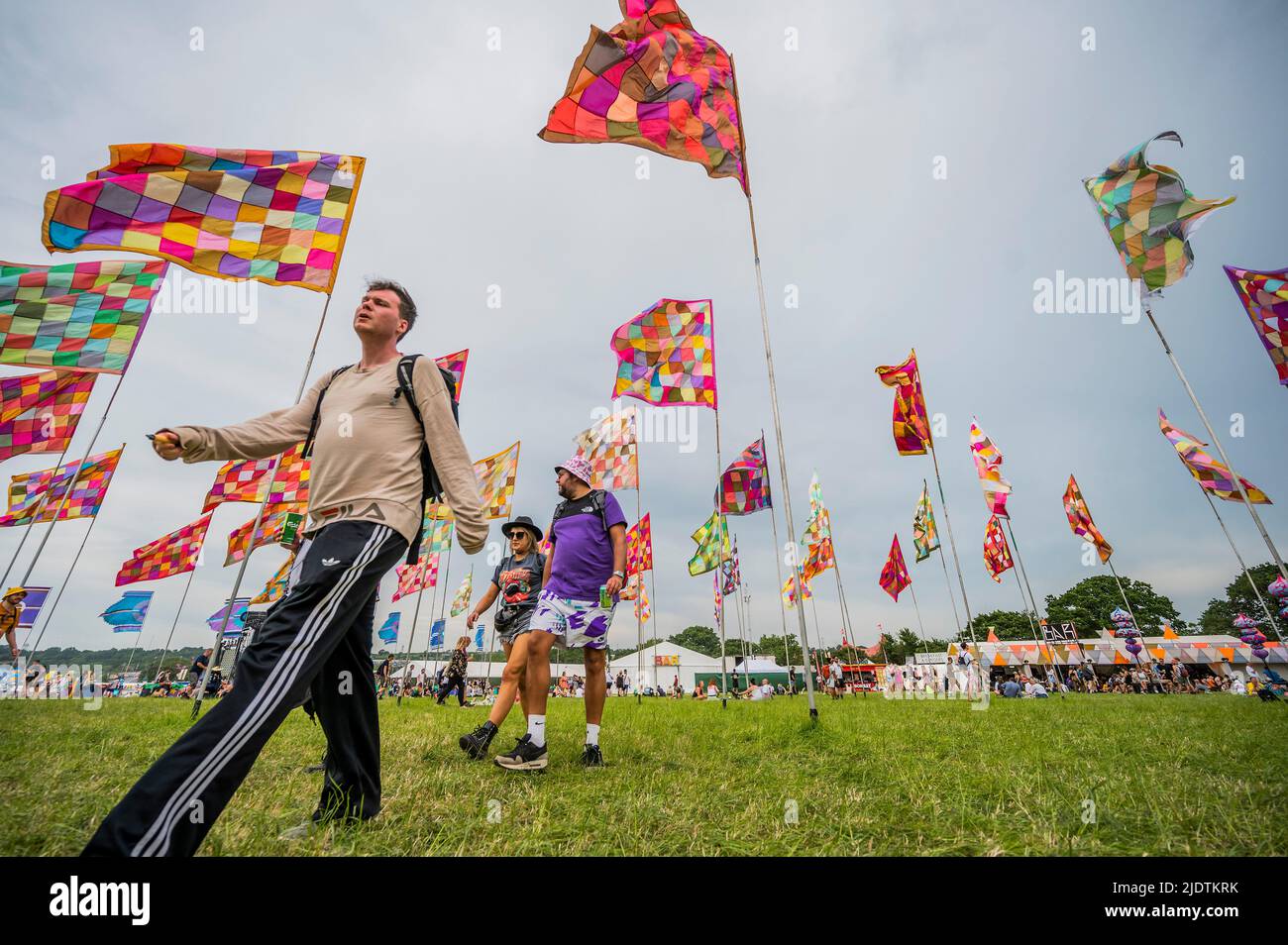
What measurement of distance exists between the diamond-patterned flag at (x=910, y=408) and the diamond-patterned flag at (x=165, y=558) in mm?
17409

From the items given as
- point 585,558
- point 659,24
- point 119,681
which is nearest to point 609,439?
point 659,24

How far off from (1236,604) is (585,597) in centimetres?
11092

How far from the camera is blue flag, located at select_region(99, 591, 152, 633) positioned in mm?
18672

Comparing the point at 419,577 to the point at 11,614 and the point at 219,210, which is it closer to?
the point at 11,614

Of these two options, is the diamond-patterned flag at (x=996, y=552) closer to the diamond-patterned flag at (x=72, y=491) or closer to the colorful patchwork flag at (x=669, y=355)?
the colorful patchwork flag at (x=669, y=355)

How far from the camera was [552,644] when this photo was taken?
411 cm

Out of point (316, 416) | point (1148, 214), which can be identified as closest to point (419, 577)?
point (316, 416)

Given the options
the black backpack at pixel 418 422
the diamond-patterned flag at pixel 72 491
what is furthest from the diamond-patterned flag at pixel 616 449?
the black backpack at pixel 418 422

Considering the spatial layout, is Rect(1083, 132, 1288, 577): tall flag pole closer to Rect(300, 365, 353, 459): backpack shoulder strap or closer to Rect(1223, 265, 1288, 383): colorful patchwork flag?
Rect(1223, 265, 1288, 383): colorful patchwork flag

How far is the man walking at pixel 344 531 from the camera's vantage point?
1667mm

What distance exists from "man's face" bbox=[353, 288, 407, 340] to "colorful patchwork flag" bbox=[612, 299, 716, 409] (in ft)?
28.5

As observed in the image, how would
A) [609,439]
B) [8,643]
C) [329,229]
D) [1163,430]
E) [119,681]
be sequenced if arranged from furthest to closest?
[119,681]
[609,439]
[1163,430]
[8,643]
[329,229]
